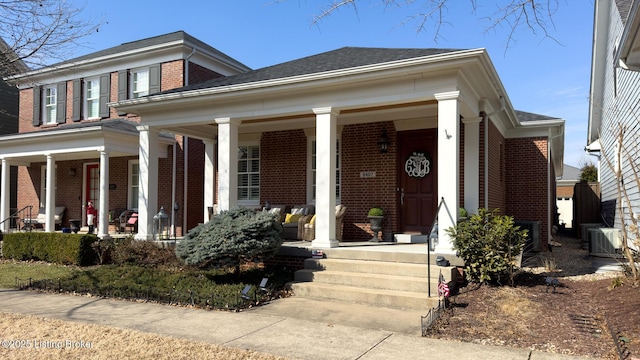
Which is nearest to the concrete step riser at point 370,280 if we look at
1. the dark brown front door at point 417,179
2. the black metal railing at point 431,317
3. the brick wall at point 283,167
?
A: the black metal railing at point 431,317

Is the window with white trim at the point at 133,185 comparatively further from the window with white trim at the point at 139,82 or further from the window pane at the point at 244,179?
the window pane at the point at 244,179

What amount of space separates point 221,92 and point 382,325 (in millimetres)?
6003

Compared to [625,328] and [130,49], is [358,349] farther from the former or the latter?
[130,49]

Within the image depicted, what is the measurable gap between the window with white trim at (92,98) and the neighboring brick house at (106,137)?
0.04 meters

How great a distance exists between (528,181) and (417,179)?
4225 millimetres

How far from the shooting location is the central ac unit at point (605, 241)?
10590mm

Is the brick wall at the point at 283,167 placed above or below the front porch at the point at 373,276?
above

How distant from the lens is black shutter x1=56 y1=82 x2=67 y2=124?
17.1 metres

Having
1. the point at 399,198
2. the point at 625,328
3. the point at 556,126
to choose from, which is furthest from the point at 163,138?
the point at 625,328

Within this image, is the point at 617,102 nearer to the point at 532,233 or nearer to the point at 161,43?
the point at 532,233

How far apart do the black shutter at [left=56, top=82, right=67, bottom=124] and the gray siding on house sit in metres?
17.2

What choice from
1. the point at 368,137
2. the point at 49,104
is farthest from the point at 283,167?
the point at 49,104

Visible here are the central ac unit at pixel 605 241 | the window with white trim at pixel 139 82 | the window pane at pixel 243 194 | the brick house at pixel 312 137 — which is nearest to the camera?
the brick house at pixel 312 137

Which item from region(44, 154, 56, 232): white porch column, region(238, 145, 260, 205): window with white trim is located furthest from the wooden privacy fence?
region(44, 154, 56, 232): white porch column
